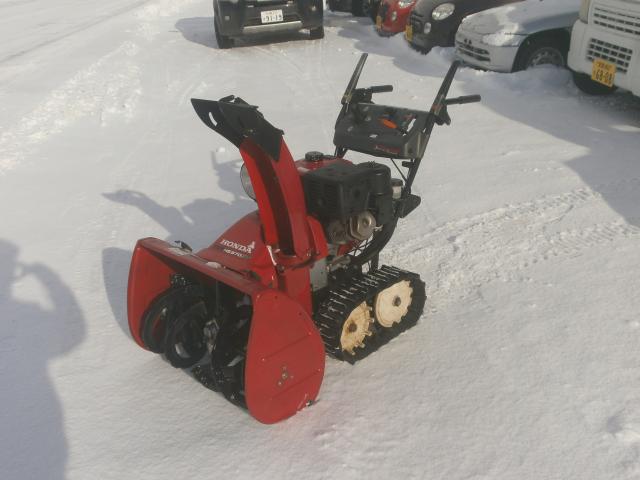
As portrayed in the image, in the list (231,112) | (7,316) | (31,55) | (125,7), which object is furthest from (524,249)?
(125,7)

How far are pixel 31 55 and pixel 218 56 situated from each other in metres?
3.38

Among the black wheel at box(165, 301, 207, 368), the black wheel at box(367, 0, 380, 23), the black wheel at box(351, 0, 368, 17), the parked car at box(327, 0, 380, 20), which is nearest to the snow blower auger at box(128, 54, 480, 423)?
the black wheel at box(165, 301, 207, 368)

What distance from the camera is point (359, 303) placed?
3.29 metres

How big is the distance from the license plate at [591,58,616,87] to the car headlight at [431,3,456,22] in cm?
321

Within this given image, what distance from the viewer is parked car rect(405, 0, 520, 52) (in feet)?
30.9

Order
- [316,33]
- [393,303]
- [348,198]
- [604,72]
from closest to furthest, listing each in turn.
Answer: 1. [348,198]
2. [393,303]
3. [604,72]
4. [316,33]

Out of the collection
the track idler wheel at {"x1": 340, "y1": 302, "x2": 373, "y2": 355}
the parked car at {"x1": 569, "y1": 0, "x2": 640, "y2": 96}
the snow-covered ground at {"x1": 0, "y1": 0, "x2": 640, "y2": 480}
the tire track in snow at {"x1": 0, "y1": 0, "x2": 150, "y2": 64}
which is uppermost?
the parked car at {"x1": 569, "y1": 0, "x2": 640, "y2": 96}

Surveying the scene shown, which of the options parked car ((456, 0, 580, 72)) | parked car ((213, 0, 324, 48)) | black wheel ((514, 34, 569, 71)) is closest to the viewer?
parked car ((456, 0, 580, 72))

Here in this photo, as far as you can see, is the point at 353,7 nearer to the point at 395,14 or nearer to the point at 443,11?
the point at 395,14

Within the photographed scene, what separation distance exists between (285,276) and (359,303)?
43cm

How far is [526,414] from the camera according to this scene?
2.95 m

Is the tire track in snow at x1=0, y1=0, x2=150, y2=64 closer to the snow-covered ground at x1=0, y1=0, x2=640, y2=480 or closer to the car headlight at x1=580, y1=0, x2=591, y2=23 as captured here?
the snow-covered ground at x1=0, y1=0, x2=640, y2=480

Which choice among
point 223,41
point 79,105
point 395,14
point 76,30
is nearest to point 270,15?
point 223,41

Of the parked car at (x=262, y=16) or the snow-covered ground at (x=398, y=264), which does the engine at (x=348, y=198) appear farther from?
the parked car at (x=262, y=16)
